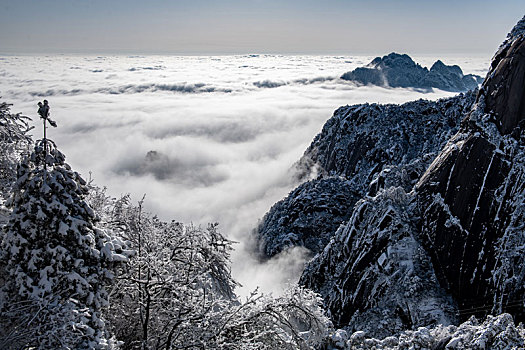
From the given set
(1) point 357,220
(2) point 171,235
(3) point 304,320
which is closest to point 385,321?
(1) point 357,220

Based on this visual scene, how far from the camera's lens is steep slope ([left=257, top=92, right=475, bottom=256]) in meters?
60.5

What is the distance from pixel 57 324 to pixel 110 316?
2.95m

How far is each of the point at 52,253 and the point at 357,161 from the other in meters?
78.9

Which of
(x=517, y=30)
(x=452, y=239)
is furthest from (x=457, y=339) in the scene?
(x=517, y=30)

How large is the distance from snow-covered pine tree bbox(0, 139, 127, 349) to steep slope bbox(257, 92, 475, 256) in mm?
40419

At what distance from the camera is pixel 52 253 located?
785 cm

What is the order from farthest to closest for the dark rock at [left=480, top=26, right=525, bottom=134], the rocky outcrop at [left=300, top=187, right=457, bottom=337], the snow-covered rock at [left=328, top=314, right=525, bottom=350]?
the dark rock at [left=480, top=26, right=525, bottom=134] < the rocky outcrop at [left=300, top=187, right=457, bottom=337] < the snow-covered rock at [left=328, top=314, right=525, bottom=350]

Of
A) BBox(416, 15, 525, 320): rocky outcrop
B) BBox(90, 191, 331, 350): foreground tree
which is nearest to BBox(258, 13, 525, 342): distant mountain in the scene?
BBox(416, 15, 525, 320): rocky outcrop

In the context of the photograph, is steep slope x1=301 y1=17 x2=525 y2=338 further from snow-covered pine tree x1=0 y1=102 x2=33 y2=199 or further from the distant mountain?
snow-covered pine tree x1=0 y1=102 x2=33 y2=199

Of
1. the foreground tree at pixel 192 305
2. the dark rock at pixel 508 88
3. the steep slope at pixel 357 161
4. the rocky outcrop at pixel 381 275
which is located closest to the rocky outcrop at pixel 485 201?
the dark rock at pixel 508 88

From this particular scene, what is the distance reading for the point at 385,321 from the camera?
25359 mm

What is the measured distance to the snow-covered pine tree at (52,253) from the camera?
7449 mm

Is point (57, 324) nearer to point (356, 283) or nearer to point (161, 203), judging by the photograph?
point (356, 283)

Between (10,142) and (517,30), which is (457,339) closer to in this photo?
(10,142)
